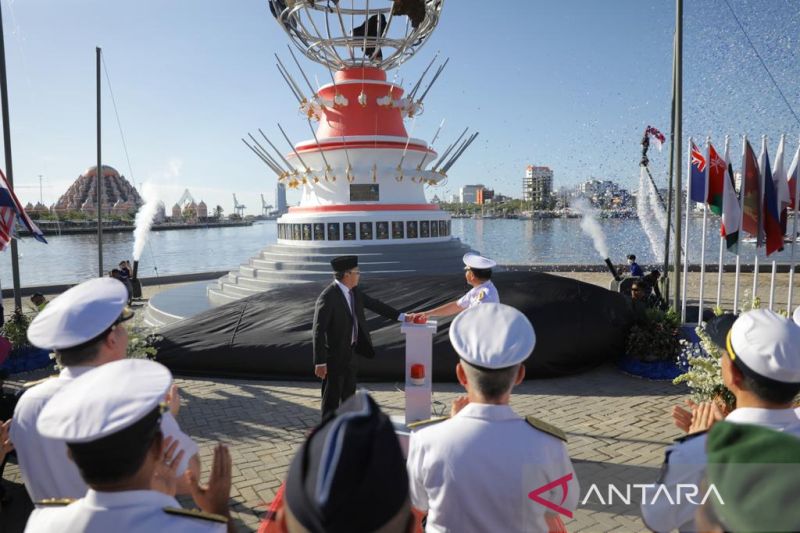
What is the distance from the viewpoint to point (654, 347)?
25.2 feet

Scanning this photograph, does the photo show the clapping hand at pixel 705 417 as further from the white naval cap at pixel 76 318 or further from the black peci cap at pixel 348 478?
the white naval cap at pixel 76 318

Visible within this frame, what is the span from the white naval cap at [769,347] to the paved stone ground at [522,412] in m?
2.44

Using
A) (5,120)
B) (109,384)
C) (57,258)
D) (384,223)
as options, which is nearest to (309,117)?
(384,223)

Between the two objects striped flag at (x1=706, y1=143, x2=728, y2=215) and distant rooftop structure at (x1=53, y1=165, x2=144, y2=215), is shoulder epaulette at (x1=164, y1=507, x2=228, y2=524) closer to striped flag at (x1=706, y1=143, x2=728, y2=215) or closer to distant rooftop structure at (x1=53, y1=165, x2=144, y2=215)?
striped flag at (x1=706, y1=143, x2=728, y2=215)

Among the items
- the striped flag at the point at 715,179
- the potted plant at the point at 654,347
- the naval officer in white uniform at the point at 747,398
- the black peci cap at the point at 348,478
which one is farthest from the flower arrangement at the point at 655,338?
the black peci cap at the point at 348,478

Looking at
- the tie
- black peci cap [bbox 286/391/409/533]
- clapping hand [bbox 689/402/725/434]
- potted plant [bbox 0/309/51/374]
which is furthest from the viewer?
potted plant [bbox 0/309/51/374]

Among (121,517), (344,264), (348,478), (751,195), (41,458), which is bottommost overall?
(41,458)

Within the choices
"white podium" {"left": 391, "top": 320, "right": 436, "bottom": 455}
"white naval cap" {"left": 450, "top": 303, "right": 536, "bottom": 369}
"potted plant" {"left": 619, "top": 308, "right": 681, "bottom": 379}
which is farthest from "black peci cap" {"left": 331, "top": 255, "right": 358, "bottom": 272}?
"potted plant" {"left": 619, "top": 308, "right": 681, "bottom": 379}

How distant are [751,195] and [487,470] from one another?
7.94 m

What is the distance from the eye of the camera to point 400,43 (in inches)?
594

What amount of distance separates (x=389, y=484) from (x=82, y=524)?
3.15ft

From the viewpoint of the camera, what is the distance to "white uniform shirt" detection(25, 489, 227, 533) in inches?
56.0

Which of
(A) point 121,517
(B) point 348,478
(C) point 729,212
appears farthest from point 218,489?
(C) point 729,212

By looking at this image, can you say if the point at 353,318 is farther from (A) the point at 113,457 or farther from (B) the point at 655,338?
(B) the point at 655,338
